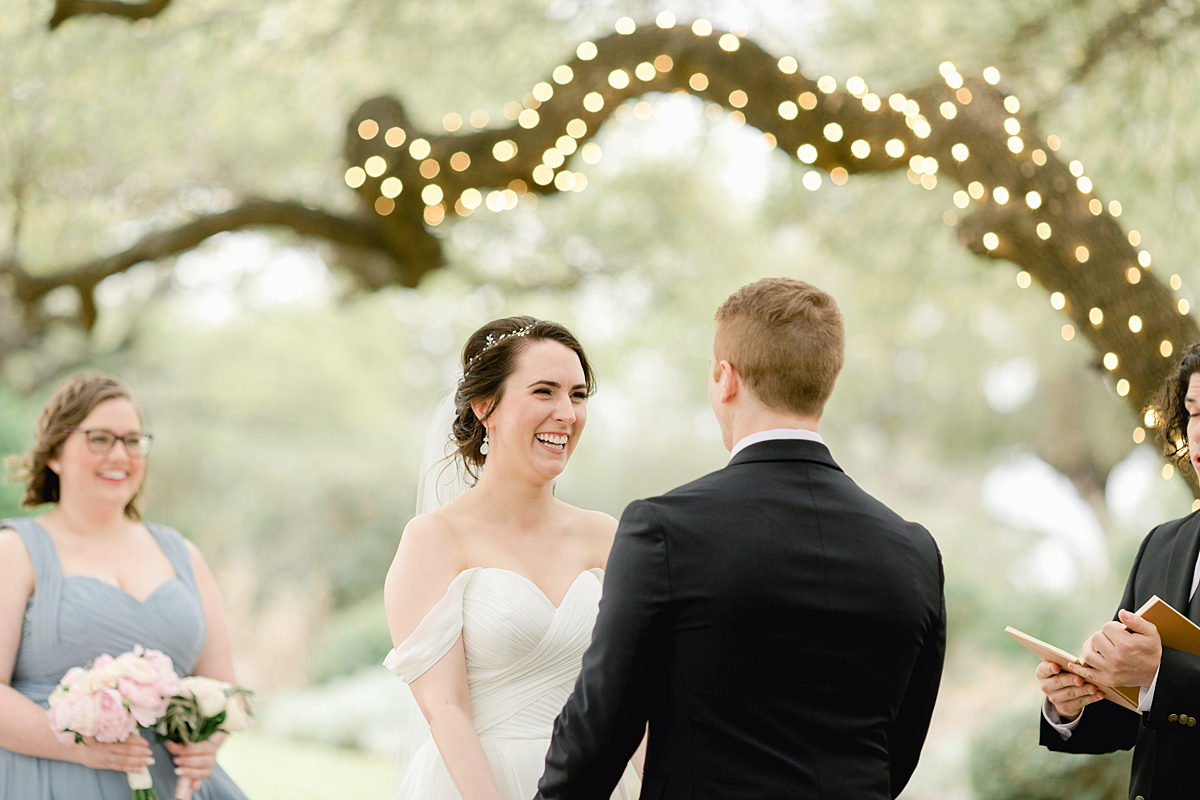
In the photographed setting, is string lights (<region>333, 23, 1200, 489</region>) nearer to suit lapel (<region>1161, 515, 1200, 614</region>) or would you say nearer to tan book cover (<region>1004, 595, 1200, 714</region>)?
suit lapel (<region>1161, 515, 1200, 614</region>)

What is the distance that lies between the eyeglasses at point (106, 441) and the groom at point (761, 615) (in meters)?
2.20

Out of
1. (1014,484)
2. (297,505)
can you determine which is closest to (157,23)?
(297,505)

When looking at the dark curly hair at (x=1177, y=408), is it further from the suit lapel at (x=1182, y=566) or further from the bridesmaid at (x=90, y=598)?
the bridesmaid at (x=90, y=598)

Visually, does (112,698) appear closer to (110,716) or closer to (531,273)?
(110,716)

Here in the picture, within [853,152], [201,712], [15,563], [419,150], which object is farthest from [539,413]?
[853,152]

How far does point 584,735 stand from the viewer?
1.89 meters

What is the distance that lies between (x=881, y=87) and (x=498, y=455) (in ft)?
18.1

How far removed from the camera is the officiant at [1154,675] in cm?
242

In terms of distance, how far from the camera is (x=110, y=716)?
2.87 meters

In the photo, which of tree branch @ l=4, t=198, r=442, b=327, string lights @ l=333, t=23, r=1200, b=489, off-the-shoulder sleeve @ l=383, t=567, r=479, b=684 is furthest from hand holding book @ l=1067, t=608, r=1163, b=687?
tree branch @ l=4, t=198, r=442, b=327

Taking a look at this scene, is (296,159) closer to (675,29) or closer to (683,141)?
(683,141)

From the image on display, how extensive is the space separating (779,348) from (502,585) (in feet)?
3.57

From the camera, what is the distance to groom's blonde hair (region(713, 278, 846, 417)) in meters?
1.93

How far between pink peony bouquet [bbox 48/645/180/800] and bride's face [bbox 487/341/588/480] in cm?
114
